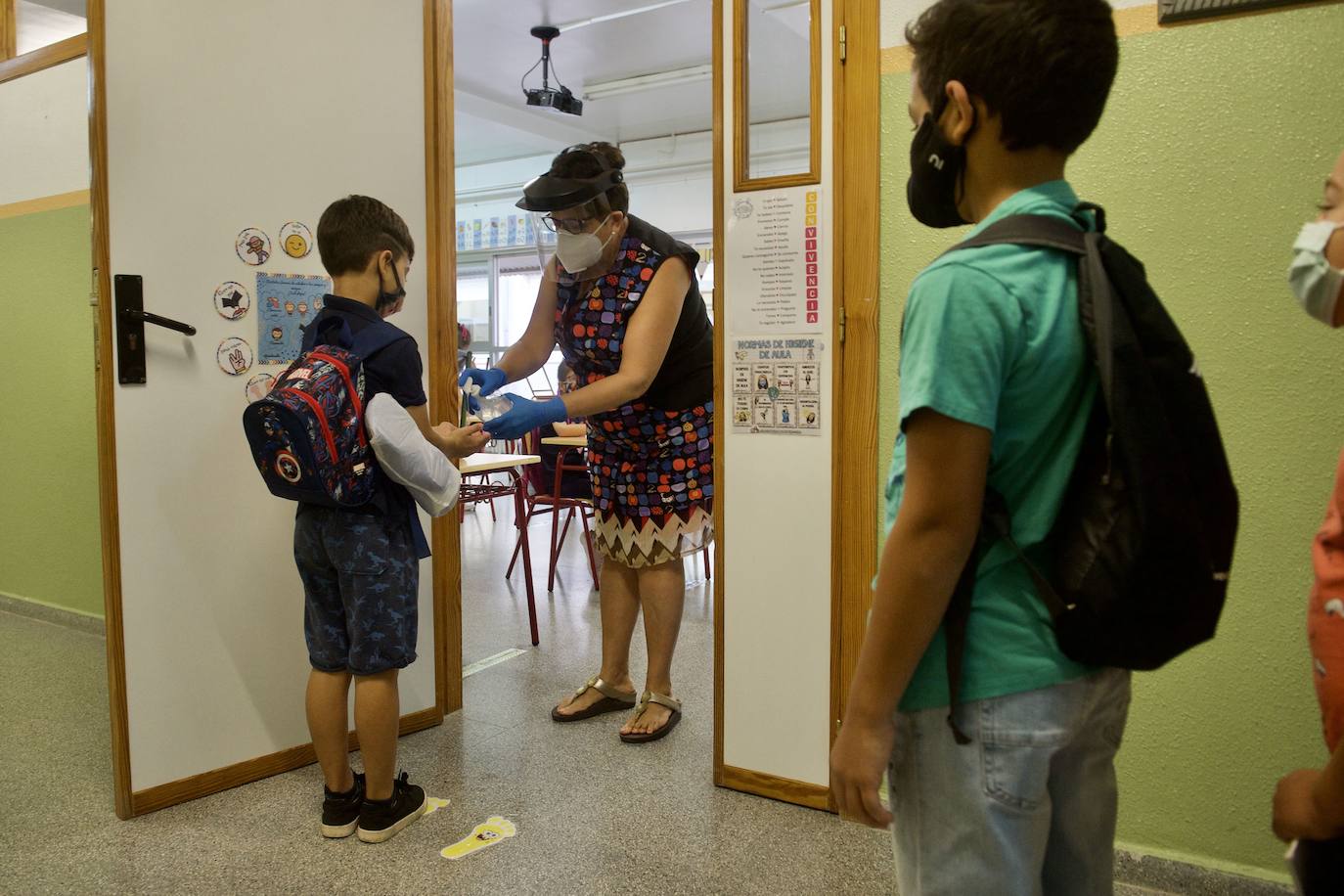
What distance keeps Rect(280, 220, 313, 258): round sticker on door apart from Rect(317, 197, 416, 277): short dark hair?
14.8 inches

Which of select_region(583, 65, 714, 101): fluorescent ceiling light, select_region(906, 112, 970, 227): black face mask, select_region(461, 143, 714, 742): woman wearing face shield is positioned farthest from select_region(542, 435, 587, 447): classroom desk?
select_region(583, 65, 714, 101): fluorescent ceiling light

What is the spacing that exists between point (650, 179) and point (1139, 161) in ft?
22.2

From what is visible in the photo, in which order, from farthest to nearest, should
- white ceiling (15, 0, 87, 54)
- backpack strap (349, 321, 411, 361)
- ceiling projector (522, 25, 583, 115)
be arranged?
1. ceiling projector (522, 25, 583, 115)
2. white ceiling (15, 0, 87, 54)
3. backpack strap (349, 321, 411, 361)

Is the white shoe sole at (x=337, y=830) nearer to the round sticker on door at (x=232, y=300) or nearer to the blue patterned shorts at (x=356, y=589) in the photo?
the blue patterned shorts at (x=356, y=589)

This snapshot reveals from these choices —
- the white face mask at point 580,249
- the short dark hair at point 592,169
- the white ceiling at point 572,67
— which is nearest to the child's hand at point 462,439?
the white face mask at point 580,249

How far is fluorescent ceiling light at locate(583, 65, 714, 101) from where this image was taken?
6.33 meters

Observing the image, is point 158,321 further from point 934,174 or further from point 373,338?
point 934,174

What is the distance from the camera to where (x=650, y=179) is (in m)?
8.06

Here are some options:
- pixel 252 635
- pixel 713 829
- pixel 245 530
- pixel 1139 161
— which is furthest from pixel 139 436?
pixel 1139 161

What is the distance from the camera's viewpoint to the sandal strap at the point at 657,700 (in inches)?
97.9

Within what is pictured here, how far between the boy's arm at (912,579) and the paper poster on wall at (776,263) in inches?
47.9

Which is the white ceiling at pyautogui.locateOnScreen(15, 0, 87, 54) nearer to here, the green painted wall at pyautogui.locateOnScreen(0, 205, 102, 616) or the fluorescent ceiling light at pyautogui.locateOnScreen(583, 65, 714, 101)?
the green painted wall at pyautogui.locateOnScreen(0, 205, 102, 616)

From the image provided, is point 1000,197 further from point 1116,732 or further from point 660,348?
point 660,348

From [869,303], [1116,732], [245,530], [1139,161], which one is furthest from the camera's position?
[245,530]
